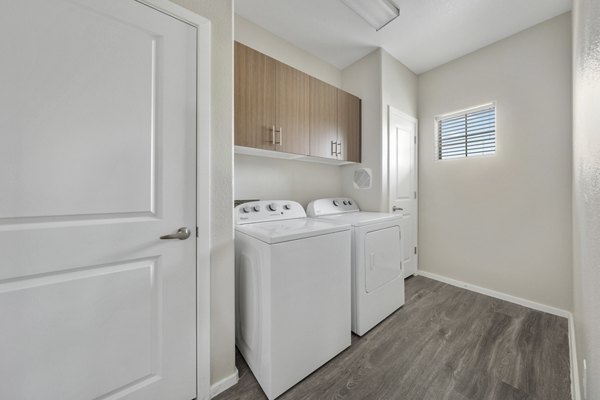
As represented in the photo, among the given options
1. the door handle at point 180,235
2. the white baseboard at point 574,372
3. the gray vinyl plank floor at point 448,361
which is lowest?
the gray vinyl plank floor at point 448,361

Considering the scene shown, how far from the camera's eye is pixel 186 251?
1106 mm

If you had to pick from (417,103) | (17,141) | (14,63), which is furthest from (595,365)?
(417,103)

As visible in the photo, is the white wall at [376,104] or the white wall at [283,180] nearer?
the white wall at [283,180]

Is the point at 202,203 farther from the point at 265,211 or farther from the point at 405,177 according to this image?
the point at 405,177

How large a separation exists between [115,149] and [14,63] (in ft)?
1.25

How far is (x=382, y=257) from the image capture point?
1.82 m

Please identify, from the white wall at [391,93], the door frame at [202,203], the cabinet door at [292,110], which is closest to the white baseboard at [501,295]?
the white wall at [391,93]

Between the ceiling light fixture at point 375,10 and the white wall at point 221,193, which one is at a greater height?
the ceiling light fixture at point 375,10

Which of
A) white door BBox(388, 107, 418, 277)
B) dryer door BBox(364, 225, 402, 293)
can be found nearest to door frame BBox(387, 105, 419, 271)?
white door BBox(388, 107, 418, 277)

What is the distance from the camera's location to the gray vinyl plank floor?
47.4 inches

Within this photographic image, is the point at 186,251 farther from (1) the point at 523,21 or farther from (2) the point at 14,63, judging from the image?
(1) the point at 523,21

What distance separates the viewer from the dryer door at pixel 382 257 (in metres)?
1.70

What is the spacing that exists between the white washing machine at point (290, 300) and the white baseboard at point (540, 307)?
123 centimetres

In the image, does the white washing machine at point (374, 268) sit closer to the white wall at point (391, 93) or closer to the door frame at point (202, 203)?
the white wall at point (391, 93)
